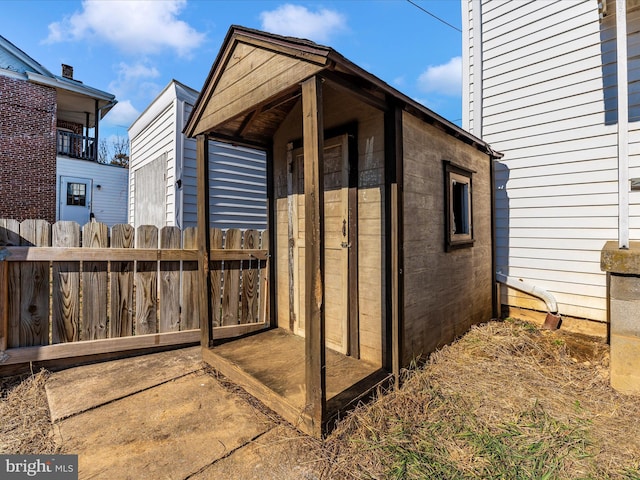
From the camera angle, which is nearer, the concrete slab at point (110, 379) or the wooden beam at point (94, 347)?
the concrete slab at point (110, 379)

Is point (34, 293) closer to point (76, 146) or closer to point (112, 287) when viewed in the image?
point (112, 287)

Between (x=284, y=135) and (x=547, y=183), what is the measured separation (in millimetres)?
3690

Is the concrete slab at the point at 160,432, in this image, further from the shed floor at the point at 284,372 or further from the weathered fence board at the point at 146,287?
the weathered fence board at the point at 146,287

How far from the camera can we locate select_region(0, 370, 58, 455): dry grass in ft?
6.19

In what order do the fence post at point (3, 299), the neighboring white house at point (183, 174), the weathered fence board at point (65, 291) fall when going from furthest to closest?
the neighboring white house at point (183, 174) → the weathered fence board at point (65, 291) → the fence post at point (3, 299)

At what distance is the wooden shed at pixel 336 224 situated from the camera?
2.04m

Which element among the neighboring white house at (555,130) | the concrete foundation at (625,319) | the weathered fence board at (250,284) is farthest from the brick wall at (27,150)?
the concrete foundation at (625,319)

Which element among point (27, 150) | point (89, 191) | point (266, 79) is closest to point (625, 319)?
point (266, 79)

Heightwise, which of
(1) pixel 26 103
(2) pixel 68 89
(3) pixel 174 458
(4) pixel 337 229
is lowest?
(3) pixel 174 458

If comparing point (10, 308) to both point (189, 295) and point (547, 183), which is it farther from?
point (547, 183)

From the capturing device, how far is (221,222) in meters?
5.61

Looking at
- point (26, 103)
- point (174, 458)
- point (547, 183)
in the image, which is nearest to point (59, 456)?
point (174, 458)

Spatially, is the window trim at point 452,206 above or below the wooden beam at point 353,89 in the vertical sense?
below

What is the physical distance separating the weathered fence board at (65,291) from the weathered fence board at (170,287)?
734 millimetres
